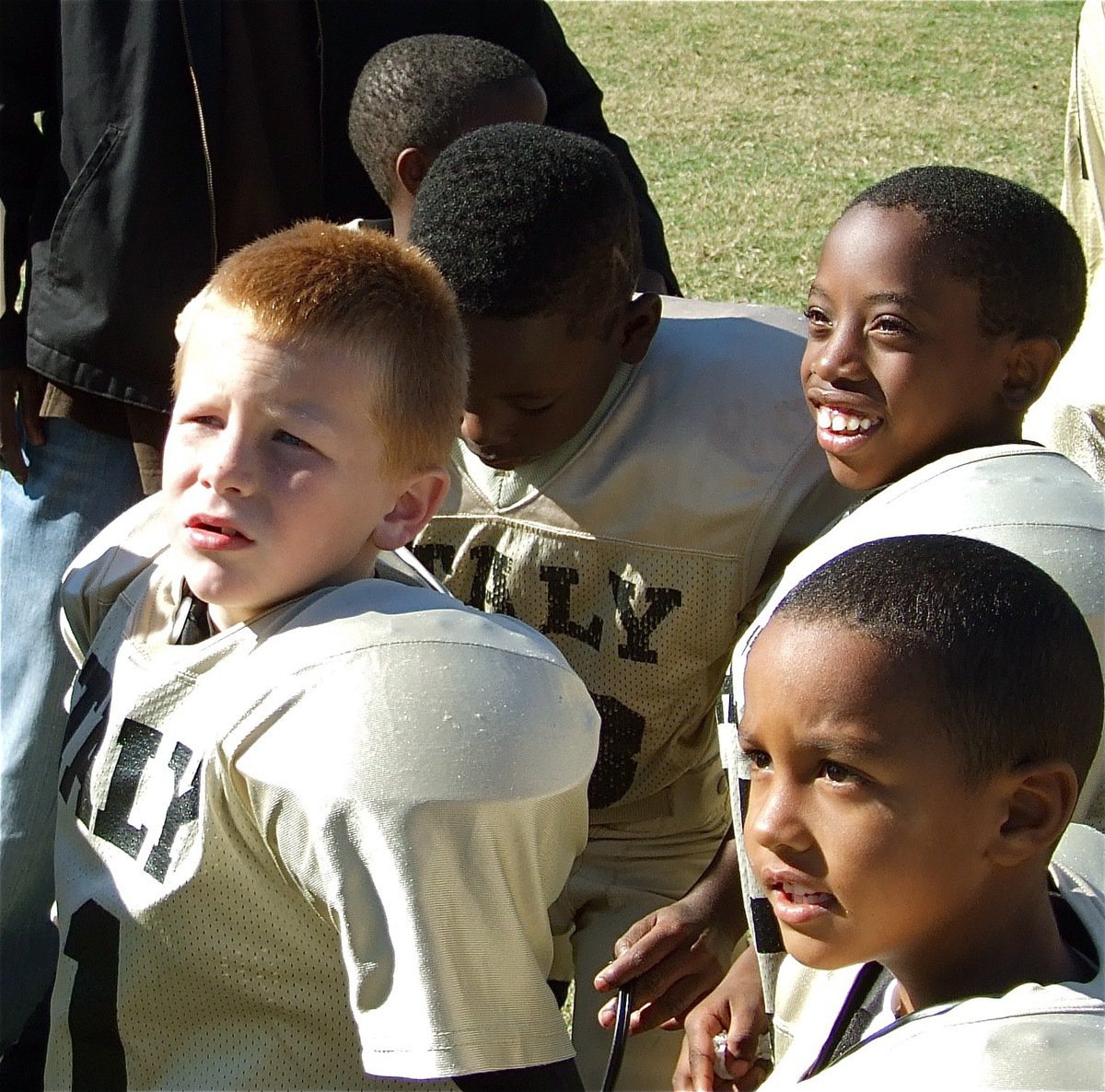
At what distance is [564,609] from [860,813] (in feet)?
3.72

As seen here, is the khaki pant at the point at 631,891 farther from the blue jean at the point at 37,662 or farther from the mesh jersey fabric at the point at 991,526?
the blue jean at the point at 37,662

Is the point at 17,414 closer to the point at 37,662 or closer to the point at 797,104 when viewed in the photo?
the point at 37,662

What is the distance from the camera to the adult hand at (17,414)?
324 cm

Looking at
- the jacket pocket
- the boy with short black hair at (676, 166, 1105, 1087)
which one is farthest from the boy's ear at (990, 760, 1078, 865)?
the jacket pocket

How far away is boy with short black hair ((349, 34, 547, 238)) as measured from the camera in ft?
10.4

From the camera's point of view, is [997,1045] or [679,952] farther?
[679,952]

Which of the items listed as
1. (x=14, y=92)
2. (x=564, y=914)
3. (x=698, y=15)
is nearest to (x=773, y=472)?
(x=564, y=914)

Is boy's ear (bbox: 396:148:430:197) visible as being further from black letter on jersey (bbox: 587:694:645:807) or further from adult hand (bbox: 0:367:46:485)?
black letter on jersey (bbox: 587:694:645:807)

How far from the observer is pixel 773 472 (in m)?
2.55

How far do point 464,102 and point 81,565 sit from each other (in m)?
1.41

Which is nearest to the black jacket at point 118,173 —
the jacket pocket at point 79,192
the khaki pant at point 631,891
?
the jacket pocket at point 79,192

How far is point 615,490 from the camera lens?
258 centimetres

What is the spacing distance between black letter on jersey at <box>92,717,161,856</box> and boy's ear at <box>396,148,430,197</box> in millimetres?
1518

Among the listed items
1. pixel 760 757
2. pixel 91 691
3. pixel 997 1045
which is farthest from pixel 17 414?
pixel 997 1045
